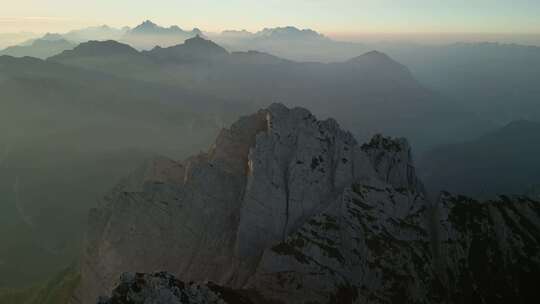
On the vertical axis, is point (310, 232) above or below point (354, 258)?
above

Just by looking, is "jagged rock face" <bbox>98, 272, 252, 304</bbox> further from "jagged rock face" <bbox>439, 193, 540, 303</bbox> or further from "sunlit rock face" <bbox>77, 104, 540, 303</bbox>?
"jagged rock face" <bbox>439, 193, 540, 303</bbox>

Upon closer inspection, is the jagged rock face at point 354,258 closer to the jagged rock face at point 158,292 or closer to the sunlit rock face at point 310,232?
the sunlit rock face at point 310,232

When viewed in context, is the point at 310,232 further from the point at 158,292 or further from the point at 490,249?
the point at 158,292

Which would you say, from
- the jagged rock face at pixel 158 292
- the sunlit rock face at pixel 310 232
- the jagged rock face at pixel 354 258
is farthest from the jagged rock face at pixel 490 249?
the jagged rock face at pixel 158 292

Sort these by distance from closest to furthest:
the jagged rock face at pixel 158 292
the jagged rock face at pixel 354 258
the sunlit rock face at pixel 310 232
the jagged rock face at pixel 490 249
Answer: the jagged rock face at pixel 158 292 → the jagged rock face at pixel 354 258 → the sunlit rock face at pixel 310 232 → the jagged rock face at pixel 490 249

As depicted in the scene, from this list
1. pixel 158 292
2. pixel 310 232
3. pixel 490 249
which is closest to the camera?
pixel 158 292

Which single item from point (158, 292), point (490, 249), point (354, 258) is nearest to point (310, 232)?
point (354, 258)

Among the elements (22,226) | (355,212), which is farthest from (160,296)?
(22,226)
